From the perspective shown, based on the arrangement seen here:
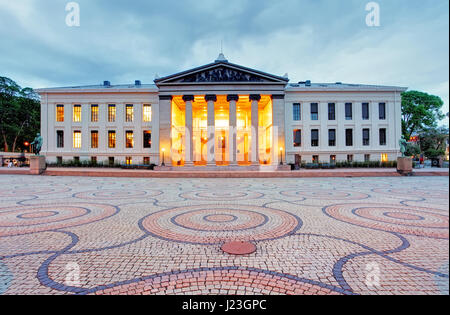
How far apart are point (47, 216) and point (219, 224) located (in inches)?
207

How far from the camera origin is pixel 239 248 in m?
4.21

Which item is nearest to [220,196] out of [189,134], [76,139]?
[189,134]

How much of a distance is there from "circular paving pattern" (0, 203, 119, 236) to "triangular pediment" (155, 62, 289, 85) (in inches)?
1106

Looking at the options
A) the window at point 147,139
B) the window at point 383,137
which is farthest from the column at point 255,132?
the window at point 383,137

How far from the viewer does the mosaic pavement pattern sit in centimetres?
297

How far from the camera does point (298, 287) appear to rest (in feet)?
9.74

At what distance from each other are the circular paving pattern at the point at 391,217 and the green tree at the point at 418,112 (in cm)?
5230

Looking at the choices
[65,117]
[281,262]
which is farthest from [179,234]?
[65,117]

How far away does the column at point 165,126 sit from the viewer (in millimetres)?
32812

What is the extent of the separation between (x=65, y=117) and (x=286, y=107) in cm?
3798

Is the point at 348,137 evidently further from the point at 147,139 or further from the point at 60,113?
the point at 60,113

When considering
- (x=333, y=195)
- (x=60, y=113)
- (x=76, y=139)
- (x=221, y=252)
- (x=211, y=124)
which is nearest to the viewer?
(x=221, y=252)
